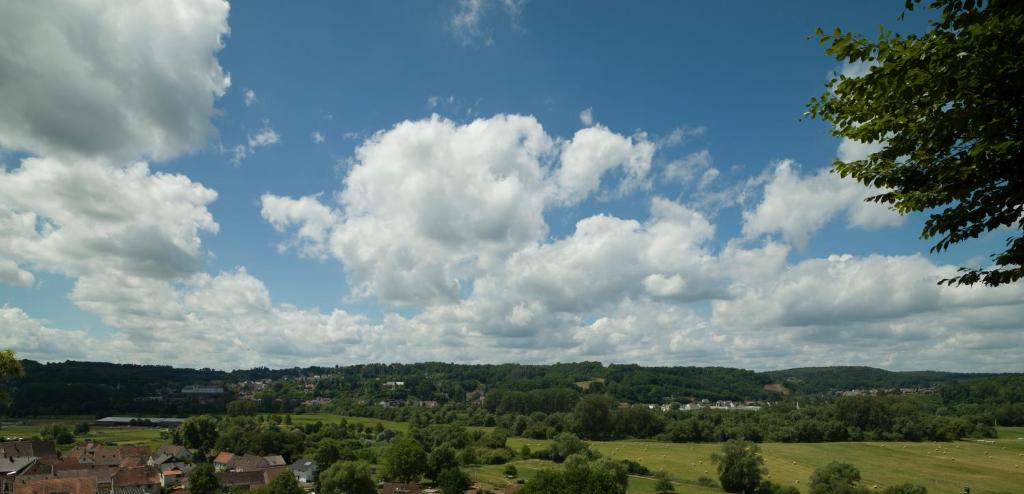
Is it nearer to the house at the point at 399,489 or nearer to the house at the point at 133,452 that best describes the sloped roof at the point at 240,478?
the house at the point at 399,489

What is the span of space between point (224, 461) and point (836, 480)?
77.1 metres

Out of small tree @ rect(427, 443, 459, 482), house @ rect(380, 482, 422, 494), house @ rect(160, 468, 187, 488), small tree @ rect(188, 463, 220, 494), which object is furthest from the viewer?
small tree @ rect(427, 443, 459, 482)

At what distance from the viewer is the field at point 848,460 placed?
66831mm

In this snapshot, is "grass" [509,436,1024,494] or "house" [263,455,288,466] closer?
"grass" [509,436,1024,494]

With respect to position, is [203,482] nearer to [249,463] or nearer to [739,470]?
[249,463]

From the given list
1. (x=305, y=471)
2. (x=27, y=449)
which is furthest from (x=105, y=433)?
(x=305, y=471)

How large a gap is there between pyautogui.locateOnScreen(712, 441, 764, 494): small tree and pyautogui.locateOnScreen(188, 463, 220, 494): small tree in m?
56.7

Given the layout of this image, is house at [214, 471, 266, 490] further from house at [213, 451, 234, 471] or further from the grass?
the grass

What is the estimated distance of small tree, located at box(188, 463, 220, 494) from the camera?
61303 mm

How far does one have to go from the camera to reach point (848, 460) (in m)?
81.9

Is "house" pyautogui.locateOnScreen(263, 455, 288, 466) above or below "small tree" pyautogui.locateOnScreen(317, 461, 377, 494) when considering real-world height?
below

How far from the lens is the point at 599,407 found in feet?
393

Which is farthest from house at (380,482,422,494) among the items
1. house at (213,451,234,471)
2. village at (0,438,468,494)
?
house at (213,451,234,471)

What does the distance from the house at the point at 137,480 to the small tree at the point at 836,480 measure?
2689 inches
